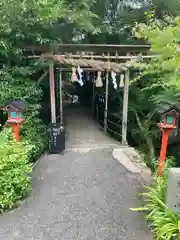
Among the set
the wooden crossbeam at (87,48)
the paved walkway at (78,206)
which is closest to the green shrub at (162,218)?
the paved walkway at (78,206)

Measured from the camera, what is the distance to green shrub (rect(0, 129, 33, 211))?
3.62 m

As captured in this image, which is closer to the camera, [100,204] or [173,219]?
[173,219]

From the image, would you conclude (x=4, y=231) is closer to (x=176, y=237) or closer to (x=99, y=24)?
(x=176, y=237)

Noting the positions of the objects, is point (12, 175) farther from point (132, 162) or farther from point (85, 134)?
point (85, 134)

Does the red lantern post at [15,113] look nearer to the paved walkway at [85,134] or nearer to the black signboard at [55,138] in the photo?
the black signboard at [55,138]

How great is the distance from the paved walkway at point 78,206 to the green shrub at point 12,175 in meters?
0.19

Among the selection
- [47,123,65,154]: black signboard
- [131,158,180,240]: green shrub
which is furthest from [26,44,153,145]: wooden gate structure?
[131,158,180,240]: green shrub

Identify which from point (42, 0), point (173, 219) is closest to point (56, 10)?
point (42, 0)

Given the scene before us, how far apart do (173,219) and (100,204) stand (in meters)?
1.26

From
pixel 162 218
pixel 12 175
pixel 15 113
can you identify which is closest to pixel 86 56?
pixel 15 113

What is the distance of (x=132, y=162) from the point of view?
18.6 feet

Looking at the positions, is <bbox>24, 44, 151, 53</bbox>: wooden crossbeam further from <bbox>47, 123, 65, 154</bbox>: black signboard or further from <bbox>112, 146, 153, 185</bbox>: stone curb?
<bbox>112, 146, 153, 185</bbox>: stone curb

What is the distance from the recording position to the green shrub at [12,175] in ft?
11.9

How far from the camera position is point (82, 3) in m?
6.94
